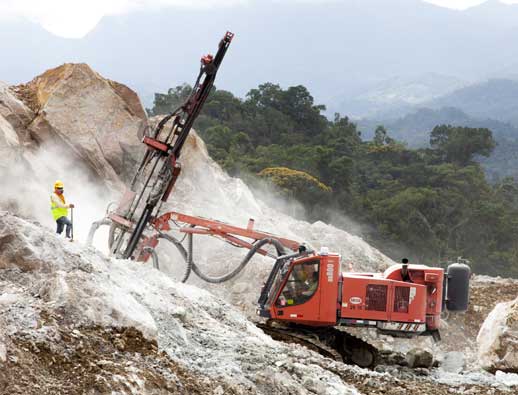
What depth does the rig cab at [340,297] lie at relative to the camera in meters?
13.0

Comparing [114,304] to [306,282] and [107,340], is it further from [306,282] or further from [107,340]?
[306,282]

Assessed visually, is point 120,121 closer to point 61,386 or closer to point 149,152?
point 149,152

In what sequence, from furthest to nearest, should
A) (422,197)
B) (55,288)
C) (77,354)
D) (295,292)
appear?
(422,197), (295,292), (55,288), (77,354)

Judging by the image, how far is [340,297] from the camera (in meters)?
13.1

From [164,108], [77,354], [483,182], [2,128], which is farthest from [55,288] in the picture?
[164,108]

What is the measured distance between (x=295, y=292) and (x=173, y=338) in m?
4.86

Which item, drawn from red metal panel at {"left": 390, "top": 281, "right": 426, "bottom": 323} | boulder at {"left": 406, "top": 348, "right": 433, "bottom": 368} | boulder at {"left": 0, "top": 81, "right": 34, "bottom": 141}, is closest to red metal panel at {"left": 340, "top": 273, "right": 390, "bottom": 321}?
red metal panel at {"left": 390, "top": 281, "right": 426, "bottom": 323}

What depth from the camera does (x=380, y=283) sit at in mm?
13172

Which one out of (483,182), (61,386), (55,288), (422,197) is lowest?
(61,386)

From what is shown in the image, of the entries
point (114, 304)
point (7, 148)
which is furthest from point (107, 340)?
point (7, 148)

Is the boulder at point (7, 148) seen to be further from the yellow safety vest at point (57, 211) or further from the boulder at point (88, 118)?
the yellow safety vest at point (57, 211)

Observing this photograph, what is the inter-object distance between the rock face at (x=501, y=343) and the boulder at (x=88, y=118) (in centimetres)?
1019

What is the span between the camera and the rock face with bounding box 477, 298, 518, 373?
12711mm

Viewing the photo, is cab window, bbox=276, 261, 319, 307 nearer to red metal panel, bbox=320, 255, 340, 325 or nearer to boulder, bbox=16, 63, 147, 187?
red metal panel, bbox=320, 255, 340, 325
